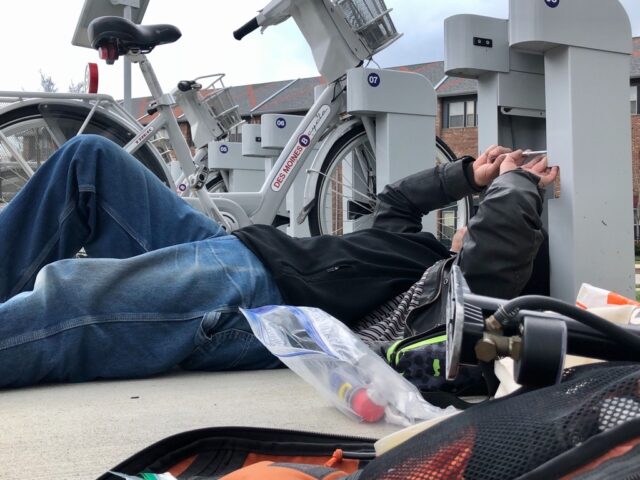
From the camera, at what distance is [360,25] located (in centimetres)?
339

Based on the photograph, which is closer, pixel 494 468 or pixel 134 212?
pixel 494 468

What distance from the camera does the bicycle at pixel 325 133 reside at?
130 inches

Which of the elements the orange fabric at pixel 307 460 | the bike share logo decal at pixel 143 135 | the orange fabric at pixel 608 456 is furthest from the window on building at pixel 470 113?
the orange fabric at pixel 608 456

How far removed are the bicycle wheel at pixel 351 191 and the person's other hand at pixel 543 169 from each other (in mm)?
1143

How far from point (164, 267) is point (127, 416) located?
487mm

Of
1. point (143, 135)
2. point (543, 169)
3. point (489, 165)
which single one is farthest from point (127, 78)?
point (543, 169)

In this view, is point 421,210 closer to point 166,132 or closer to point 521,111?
point 521,111

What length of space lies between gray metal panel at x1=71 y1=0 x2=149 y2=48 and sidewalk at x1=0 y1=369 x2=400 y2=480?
10.3 ft

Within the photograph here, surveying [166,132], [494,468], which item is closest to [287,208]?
[166,132]

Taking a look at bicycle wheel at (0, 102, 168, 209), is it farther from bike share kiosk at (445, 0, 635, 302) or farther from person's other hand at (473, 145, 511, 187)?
bike share kiosk at (445, 0, 635, 302)

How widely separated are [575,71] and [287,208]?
118 inches

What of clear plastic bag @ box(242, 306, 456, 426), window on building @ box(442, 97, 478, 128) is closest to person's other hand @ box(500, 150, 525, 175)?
clear plastic bag @ box(242, 306, 456, 426)

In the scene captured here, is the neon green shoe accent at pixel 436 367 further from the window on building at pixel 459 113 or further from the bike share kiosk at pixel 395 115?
the window on building at pixel 459 113

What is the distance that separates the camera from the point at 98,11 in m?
4.17
